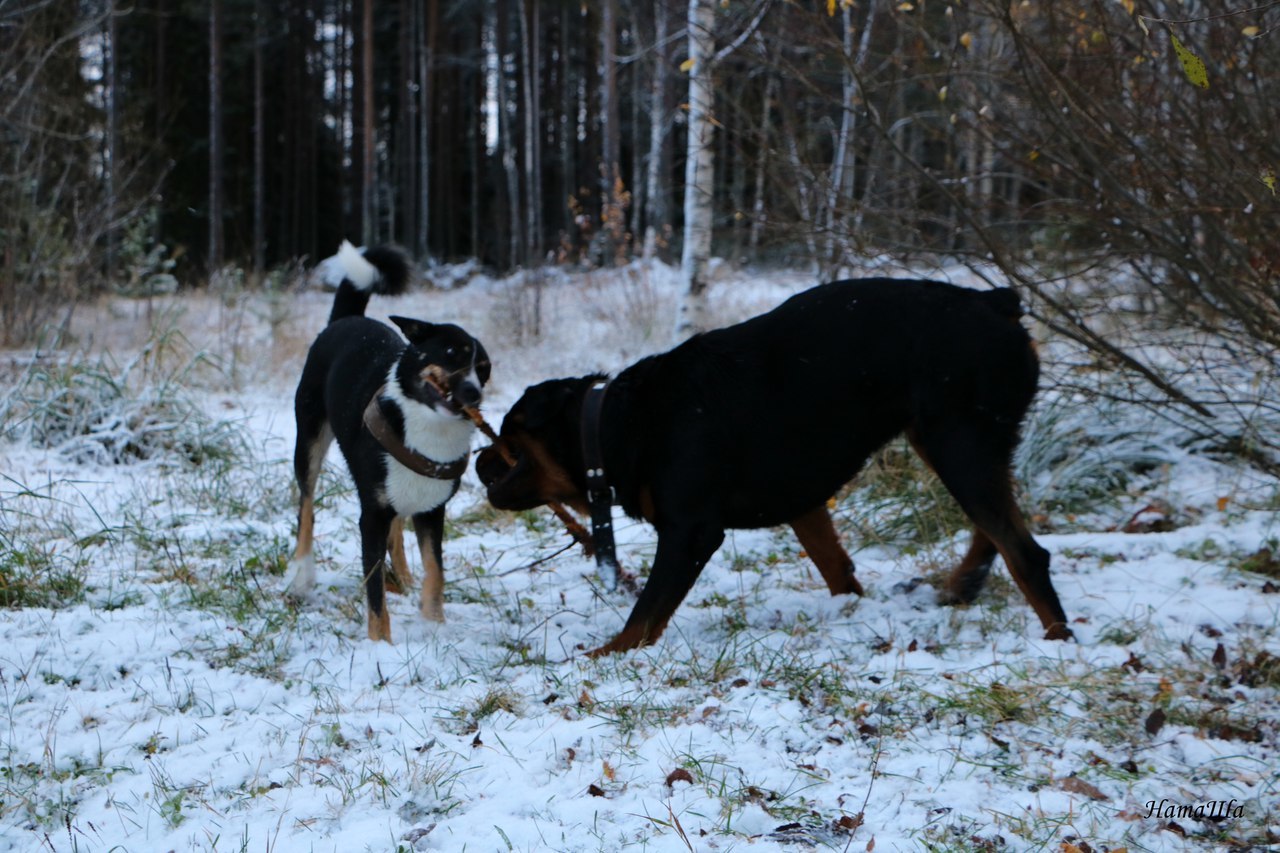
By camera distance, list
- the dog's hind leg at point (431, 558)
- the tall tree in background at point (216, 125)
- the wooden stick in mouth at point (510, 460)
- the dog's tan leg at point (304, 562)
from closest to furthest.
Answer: the wooden stick in mouth at point (510, 460)
the dog's hind leg at point (431, 558)
the dog's tan leg at point (304, 562)
the tall tree in background at point (216, 125)

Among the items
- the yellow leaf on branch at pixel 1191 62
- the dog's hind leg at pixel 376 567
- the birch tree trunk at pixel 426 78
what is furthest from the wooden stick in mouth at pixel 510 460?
the birch tree trunk at pixel 426 78

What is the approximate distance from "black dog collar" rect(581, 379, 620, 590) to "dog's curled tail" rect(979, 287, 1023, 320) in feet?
4.97

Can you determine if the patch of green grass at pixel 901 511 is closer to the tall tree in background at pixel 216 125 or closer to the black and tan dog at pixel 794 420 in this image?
the black and tan dog at pixel 794 420

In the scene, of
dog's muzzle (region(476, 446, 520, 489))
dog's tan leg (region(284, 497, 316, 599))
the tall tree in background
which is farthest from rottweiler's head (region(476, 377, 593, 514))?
the tall tree in background

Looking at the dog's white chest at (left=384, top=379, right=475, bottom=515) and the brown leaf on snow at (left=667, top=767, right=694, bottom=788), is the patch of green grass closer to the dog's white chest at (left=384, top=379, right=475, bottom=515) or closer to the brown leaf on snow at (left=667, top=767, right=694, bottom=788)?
the dog's white chest at (left=384, top=379, right=475, bottom=515)

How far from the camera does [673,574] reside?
12.3ft

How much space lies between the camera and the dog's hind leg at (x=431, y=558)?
3908 millimetres

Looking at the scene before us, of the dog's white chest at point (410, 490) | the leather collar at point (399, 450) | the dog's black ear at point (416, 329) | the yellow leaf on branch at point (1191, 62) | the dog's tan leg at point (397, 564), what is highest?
the yellow leaf on branch at point (1191, 62)

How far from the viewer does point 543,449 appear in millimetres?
4062

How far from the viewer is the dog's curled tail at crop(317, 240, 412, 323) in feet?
14.5

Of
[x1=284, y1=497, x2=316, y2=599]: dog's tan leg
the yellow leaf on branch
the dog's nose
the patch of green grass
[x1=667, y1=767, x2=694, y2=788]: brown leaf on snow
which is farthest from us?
the patch of green grass

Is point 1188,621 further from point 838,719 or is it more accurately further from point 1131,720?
point 838,719

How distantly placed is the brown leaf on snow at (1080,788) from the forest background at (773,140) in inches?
62.8

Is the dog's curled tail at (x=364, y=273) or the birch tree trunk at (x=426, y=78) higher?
the birch tree trunk at (x=426, y=78)
